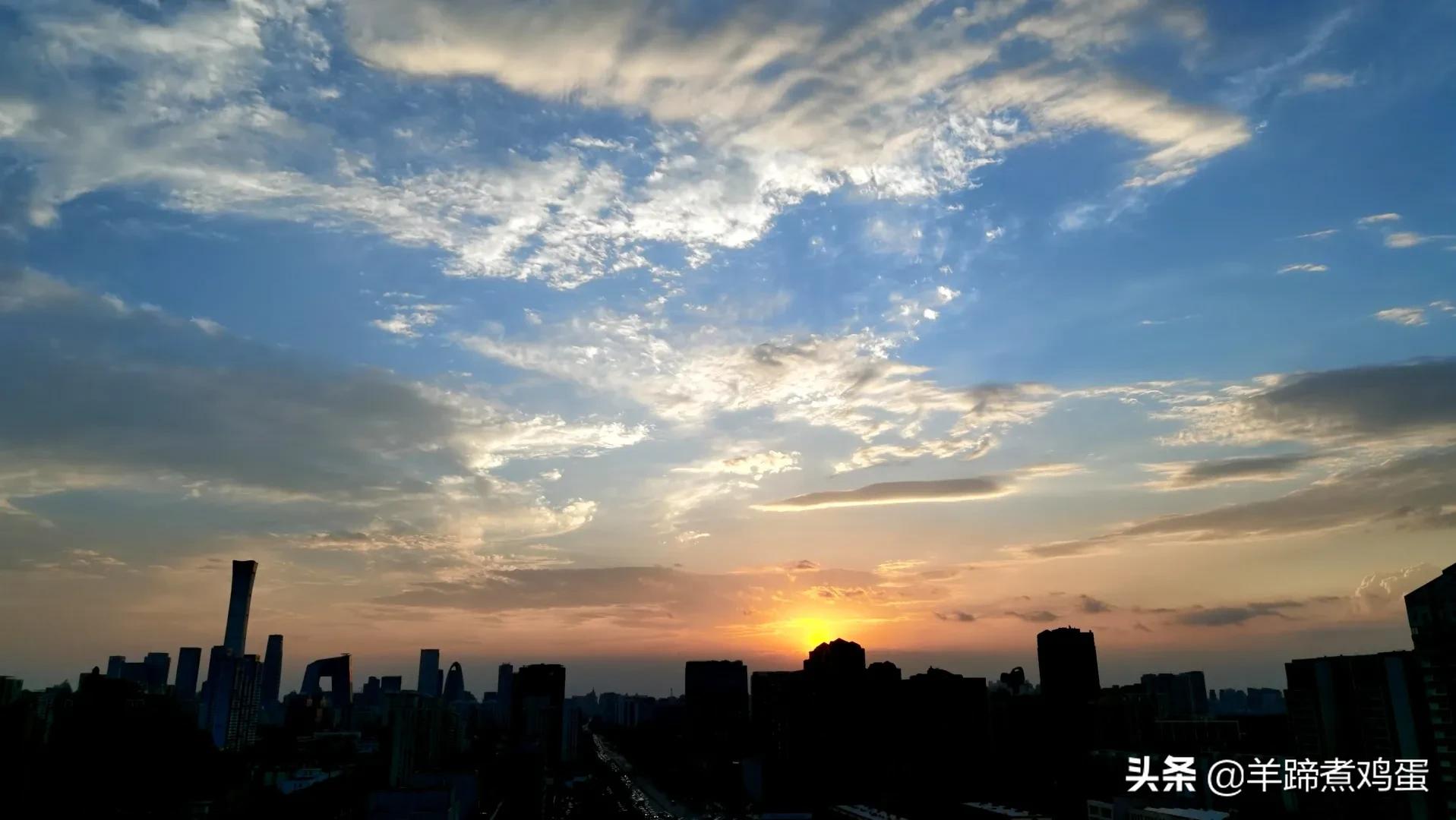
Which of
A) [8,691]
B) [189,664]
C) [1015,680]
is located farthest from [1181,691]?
[189,664]

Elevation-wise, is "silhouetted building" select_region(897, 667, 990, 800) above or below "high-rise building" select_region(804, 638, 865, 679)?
below

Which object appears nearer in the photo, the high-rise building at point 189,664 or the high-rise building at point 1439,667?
the high-rise building at point 1439,667

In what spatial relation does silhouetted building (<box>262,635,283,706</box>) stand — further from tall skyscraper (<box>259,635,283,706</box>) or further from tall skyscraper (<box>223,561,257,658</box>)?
tall skyscraper (<box>223,561,257,658</box>)

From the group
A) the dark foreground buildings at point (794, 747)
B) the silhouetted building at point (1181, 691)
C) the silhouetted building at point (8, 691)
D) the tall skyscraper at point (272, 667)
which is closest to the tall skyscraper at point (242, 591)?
the dark foreground buildings at point (794, 747)

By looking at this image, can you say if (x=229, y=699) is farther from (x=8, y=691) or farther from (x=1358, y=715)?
(x=1358, y=715)

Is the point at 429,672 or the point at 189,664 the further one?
the point at 429,672

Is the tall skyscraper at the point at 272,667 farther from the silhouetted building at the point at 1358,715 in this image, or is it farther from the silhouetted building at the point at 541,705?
the silhouetted building at the point at 1358,715

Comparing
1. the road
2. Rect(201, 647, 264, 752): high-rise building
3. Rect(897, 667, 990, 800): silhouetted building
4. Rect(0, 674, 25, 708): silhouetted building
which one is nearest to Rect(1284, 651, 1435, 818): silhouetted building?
Rect(897, 667, 990, 800): silhouetted building
